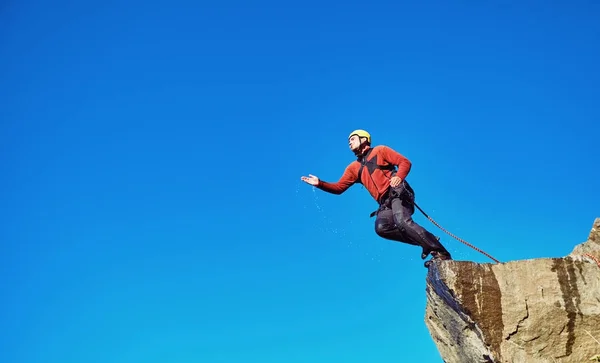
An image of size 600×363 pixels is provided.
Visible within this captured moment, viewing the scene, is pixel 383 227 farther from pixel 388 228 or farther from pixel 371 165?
pixel 371 165

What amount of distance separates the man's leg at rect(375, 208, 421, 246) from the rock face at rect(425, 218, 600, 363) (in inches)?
72.3

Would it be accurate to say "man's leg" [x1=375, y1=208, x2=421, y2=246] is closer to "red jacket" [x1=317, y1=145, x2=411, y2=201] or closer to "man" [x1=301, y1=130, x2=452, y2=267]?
"man" [x1=301, y1=130, x2=452, y2=267]

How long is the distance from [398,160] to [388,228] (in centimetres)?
165

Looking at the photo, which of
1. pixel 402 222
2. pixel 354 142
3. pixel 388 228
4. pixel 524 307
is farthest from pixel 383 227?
pixel 524 307

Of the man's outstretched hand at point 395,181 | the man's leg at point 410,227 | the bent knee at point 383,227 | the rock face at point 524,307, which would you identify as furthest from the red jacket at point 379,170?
the rock face at point 524,307

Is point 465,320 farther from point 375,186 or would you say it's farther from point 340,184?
point 340,184

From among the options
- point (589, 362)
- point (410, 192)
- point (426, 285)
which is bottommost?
point (589, 362)

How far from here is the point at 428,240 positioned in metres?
10.9

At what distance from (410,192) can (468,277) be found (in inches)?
118

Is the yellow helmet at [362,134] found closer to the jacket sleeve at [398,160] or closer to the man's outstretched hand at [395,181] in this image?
the jacket sleeve at [398,160]

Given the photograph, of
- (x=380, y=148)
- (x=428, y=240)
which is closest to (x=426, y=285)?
(x=428, y=240)

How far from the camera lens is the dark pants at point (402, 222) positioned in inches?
433

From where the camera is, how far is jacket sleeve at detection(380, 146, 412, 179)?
38.7ft

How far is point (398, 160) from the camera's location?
1202 centimetres
